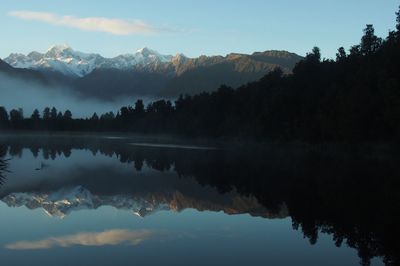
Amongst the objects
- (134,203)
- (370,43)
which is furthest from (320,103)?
(134,203)

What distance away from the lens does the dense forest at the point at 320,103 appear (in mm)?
80812

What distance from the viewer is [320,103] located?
98625 millimetres

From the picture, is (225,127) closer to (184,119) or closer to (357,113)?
(184,119)

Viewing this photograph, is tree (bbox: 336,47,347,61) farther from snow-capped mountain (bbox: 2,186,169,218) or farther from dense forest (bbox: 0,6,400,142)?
snow-capped mountain (bbox: 2,186,169,218)

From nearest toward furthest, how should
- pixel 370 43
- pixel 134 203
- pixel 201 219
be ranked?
pixel 201 219 → pixel 134 203 → pixel 370 43

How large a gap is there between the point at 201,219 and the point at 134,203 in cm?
686

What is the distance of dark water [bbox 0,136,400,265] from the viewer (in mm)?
20594

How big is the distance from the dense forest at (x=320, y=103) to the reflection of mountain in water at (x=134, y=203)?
45.7 m

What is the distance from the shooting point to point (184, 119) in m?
172

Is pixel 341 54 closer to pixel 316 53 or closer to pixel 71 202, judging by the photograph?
pixel 316 53

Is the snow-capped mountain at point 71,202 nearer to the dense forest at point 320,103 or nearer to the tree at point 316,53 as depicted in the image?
the dense forest at point 320,103

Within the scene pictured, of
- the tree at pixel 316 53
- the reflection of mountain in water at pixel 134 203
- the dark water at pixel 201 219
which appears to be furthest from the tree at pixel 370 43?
the reflection of mountain in water at pixel 134 203

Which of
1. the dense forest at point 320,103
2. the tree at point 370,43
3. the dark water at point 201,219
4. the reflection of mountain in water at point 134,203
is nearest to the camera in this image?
the dark water at point 201,219

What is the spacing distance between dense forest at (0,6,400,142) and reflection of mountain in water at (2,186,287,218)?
1800 inches
